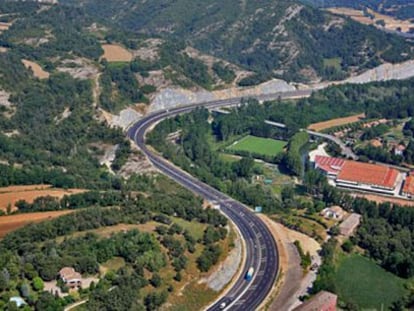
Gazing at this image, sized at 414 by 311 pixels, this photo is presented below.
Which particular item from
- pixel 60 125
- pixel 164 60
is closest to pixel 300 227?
pixel 60 125

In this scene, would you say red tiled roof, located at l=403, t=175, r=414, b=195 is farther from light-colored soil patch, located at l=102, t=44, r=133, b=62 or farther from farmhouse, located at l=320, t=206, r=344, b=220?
light-colored soil patch, located at l=102, t=44, r=133, b=62

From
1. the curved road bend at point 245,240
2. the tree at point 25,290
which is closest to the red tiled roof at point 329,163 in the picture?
the curved road bend at point 245,240

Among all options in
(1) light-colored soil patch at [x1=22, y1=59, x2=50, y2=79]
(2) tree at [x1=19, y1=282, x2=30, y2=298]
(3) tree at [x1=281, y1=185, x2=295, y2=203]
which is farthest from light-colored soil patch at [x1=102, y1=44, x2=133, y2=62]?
(2) tree at [x1=19, y1=282, x2=30, y2=298]

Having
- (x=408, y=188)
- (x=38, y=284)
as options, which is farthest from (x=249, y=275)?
(x=408, y=188)

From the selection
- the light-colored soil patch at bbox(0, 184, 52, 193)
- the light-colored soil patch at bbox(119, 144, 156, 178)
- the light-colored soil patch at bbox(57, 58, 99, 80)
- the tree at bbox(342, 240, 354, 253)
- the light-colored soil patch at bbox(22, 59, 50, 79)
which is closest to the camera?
the tree at bbox(342, 240, 354, 253)

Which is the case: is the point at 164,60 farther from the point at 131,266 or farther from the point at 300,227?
the point at 131,266

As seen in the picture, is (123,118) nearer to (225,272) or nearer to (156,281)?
(225,272)
